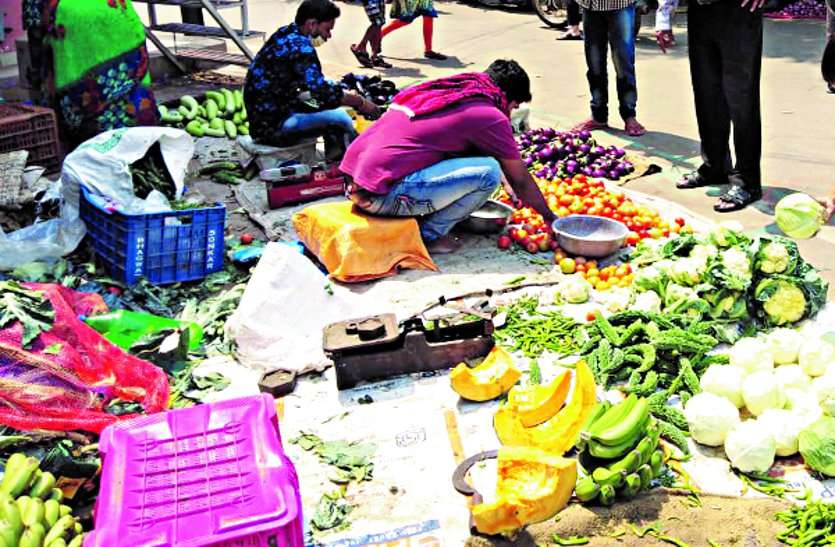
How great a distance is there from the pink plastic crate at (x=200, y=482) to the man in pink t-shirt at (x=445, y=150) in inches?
86.2

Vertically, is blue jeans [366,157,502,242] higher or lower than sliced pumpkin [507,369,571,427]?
higher

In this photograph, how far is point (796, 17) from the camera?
40.4ft

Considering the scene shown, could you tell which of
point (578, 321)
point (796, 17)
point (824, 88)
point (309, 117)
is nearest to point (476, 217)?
point (578, 321)

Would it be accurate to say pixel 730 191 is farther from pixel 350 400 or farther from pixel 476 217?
pixel 350 400

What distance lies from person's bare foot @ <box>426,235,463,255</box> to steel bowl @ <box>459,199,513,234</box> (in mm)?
227

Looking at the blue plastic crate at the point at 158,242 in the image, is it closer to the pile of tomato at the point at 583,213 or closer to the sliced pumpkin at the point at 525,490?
the pile of tomato at the point at 583,213

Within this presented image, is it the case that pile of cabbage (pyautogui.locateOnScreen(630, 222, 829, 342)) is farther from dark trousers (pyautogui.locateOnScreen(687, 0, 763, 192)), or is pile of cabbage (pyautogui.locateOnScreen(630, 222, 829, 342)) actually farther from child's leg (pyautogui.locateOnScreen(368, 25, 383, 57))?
child's leg (pyautogui.locateOnScreen(368, 25, 383, 57))

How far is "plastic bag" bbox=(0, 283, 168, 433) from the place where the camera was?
3221 millimetres

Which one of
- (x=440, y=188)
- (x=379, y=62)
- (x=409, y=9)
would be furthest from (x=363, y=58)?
(x=440, y=188)

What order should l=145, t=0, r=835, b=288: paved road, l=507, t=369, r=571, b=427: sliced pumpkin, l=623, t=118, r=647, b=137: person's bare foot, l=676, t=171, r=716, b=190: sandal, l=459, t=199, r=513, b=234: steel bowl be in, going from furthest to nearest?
l=623, t=118, r=647, b=137: person's bare foot
l=145, t=0, r=835, b=288: paved road
l=676, t=171, r=716, b=190: sandal
l=459, t=199, r=513, b=234: steel bowl
l=507, t=369, r=571, b=427: sliced pumpkin

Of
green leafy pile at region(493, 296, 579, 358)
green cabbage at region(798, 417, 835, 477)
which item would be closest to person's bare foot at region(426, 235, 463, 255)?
green leafy pile at region(493, 296, 579, 358)

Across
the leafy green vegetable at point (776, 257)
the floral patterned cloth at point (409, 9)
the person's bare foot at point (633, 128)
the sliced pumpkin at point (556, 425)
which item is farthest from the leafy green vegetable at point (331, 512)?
the floral patterned cloth at point (409, 9)

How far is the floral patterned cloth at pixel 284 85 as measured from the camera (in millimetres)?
6219

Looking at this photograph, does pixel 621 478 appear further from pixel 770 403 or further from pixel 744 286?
pixel 744 286
